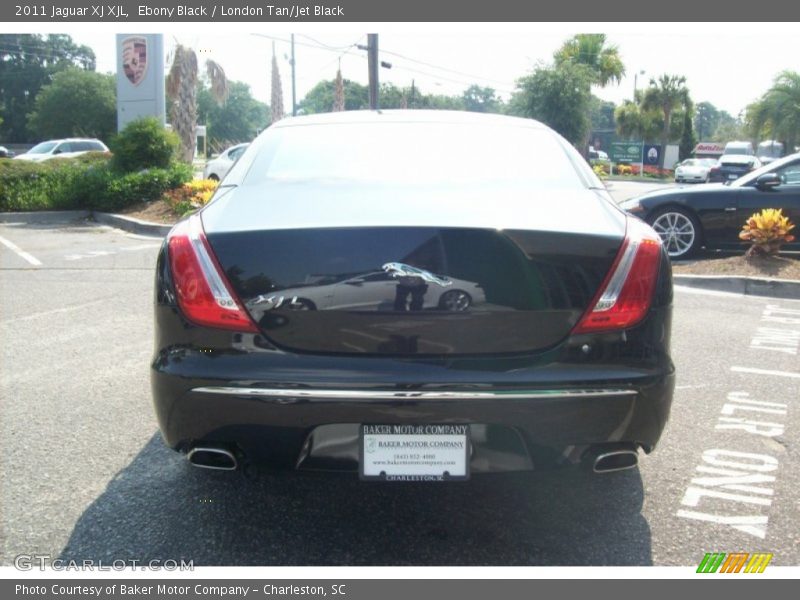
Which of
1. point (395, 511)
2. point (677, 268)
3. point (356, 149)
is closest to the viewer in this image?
point (395, 511)

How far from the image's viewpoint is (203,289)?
8.55ft

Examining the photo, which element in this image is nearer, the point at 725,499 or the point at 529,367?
the point at 529,367

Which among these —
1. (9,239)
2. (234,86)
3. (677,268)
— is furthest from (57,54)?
(677,268)

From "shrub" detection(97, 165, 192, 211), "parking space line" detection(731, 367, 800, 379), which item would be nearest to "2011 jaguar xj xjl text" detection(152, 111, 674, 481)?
"parking space line" detection(731, 367, 800, 379)

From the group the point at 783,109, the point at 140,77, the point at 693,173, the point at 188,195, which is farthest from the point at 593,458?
the point at 783,109

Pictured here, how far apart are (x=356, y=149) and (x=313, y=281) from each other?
100cm

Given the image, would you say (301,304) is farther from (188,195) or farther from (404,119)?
(188,195)

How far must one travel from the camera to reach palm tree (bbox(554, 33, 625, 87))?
42312 mm

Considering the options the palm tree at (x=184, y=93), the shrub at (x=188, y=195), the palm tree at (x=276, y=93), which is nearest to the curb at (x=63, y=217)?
the shrub at (x=188, y=195)

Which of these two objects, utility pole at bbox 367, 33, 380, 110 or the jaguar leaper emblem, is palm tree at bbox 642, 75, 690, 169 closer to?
utility pole at bbox 367, 33, 380, 110

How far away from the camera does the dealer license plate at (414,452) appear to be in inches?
99.3

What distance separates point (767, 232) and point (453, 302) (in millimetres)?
7650

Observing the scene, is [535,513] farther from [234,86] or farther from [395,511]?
[234,86]

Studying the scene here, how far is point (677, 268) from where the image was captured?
30.4 feet
